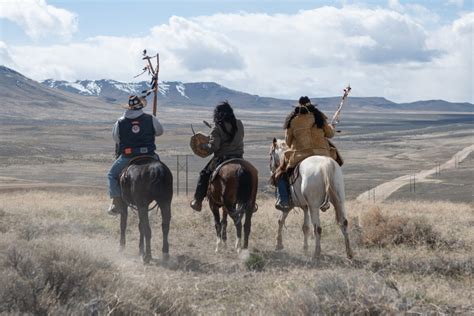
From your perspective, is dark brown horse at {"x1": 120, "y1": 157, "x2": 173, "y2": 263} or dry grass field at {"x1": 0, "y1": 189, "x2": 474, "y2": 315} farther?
dark brown horse at {"x1": 120, "y1": 157, "x2": 173, "y2": 263}

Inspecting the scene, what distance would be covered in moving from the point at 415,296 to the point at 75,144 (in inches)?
3904

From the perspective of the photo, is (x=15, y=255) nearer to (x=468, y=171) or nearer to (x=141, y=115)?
(x=141, y=115)

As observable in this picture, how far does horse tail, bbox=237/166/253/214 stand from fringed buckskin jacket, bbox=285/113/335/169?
0.73 meters

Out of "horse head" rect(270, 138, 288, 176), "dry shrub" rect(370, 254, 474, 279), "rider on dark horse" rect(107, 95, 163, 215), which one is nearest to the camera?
"dry shrub" rect(370, 254, 474, 279)

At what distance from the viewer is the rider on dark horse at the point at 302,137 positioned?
1095 cm

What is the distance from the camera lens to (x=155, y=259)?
10406 millimetres

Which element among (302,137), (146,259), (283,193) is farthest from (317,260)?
(146,259)

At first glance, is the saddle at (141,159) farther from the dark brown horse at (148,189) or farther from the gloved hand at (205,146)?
the gloved hand at (205,146)

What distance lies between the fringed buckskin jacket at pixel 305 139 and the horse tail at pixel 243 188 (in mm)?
735

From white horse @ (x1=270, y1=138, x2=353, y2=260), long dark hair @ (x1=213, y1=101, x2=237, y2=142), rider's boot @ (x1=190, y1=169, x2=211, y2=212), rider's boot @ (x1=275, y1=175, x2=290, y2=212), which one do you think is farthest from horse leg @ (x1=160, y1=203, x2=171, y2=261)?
white horse @ (x1=270, y1=138, x2=353, y2=260)

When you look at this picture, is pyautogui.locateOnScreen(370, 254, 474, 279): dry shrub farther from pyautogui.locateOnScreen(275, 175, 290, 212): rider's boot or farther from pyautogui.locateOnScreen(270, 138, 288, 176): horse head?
pyautogui.locateOnScreen(270, 138, 288, 176): horse head

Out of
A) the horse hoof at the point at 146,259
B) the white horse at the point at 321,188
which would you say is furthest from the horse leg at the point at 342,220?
the horse hoof at the point at 146,259

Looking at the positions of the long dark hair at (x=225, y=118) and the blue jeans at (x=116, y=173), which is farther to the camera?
the long dark hair at (x=225, y=118)

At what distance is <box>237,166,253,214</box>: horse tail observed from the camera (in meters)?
10.7
